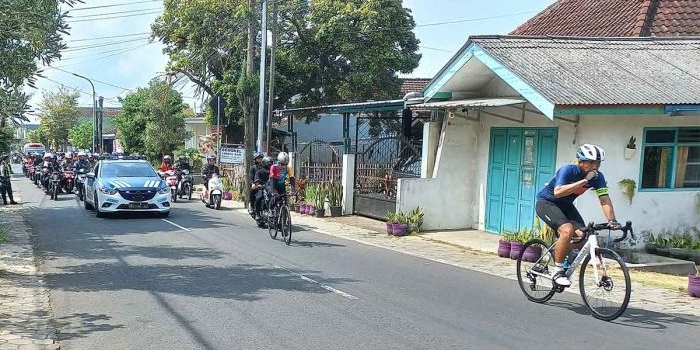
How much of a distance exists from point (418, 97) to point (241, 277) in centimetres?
774

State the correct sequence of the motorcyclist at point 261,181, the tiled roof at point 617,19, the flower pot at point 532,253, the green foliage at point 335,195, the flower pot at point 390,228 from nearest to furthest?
the flower pot at point 532,253 < the motorcyclist at point 261,181 < the flower pot at point 390,228 < the tiled roof at point 617,19 < the green foliage at point 335,195

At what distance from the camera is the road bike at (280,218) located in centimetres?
1241

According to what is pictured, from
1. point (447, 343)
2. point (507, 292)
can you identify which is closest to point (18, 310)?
point (447, 343)

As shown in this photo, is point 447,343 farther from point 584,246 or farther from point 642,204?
point 642,204

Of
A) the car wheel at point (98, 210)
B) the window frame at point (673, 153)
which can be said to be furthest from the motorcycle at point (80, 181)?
the window frame at point (673, 153)

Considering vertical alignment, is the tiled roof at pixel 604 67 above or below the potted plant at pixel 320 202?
above

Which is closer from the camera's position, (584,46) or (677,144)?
(677,144)

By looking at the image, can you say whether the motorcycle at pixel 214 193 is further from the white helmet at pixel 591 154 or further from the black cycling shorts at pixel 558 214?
the white helmet at pixel 591 154

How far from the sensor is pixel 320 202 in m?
18.3

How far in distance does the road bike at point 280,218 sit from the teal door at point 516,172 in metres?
4.80

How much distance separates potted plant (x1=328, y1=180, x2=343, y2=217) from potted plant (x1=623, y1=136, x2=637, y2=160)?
8.39 m

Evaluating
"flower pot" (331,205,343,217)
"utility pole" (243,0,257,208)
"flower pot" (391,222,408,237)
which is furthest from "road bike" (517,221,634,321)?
"utility pole" (243,0,257,208)

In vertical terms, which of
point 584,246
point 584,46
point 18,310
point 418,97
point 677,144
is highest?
point 584,46

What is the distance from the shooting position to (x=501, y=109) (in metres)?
14.3
